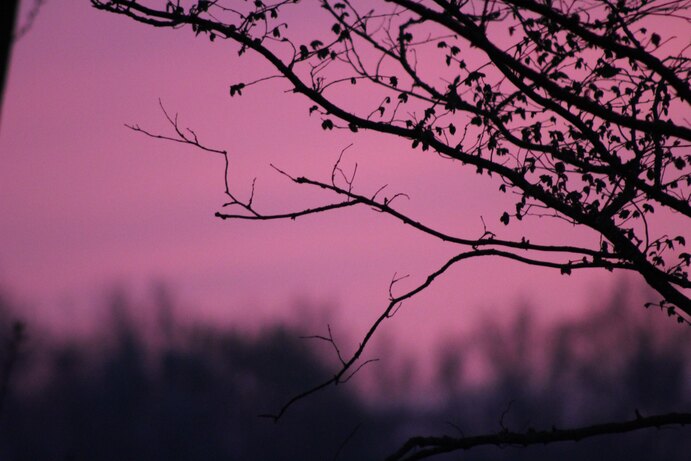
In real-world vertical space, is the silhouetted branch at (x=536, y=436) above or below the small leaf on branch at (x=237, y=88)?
below

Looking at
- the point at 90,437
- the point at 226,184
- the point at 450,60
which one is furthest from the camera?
the point at 90,437

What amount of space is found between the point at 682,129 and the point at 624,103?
8.30ft

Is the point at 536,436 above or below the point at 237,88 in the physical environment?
below

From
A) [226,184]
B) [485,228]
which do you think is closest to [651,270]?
[485,228]

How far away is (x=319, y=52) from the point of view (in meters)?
8.05

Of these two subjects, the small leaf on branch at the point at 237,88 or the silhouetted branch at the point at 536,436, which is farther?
the small leaf on branch at the point at 237,88

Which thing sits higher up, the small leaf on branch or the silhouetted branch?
the small leaf on branch

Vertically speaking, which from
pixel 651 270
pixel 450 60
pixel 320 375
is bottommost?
pixel 651 270

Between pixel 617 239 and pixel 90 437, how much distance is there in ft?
177

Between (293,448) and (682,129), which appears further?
(293,448)

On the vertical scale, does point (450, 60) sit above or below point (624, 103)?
above

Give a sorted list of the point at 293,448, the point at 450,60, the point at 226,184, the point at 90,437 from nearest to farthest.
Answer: the point at 226,184 → the point at 450,60 → the point at 90,437 → the point at 293,448

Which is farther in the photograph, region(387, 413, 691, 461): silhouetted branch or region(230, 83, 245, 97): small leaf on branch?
region(230, 83, 245, 97): small leaf on branch

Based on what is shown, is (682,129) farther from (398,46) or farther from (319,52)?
(319,52)
